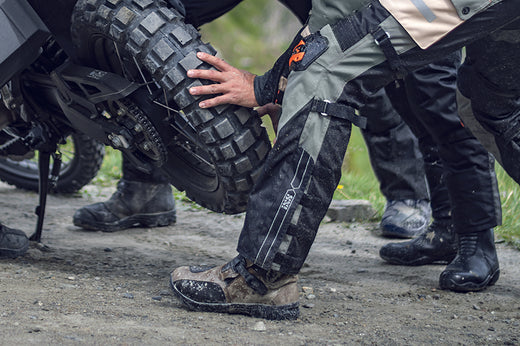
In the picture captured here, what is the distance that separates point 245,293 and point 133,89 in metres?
0.83

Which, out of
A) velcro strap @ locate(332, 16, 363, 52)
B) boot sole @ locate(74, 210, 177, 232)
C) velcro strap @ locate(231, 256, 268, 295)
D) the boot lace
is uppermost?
velcro strap @ locate(332, 16, 363, 52)

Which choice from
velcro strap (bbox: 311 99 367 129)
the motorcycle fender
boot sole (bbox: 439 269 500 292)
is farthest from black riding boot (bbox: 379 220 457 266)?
the motorcycle fender

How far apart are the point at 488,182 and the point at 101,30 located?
165cm

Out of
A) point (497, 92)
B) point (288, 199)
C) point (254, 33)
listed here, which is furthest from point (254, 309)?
point (254, 33)

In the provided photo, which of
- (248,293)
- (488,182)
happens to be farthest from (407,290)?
(248,293)

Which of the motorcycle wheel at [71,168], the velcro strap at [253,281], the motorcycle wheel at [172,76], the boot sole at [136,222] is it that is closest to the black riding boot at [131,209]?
the boot sole at [136,222]

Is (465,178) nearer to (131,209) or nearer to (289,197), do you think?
(289,197)

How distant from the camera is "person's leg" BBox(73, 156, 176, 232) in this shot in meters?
3.56

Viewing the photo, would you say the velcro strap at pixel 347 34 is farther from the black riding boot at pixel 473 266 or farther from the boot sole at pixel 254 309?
the black riding boot at pixel 473 266

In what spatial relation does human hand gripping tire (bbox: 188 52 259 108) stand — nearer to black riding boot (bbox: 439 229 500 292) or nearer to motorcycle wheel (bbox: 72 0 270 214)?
motorcycle wheel (bbox: 72 0 270 214)

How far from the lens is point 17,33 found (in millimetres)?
2355

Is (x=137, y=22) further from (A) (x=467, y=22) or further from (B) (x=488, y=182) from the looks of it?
(B) (x=488, y=182)

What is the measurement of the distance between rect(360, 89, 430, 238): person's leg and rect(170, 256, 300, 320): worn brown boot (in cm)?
164

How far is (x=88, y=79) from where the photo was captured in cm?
242
